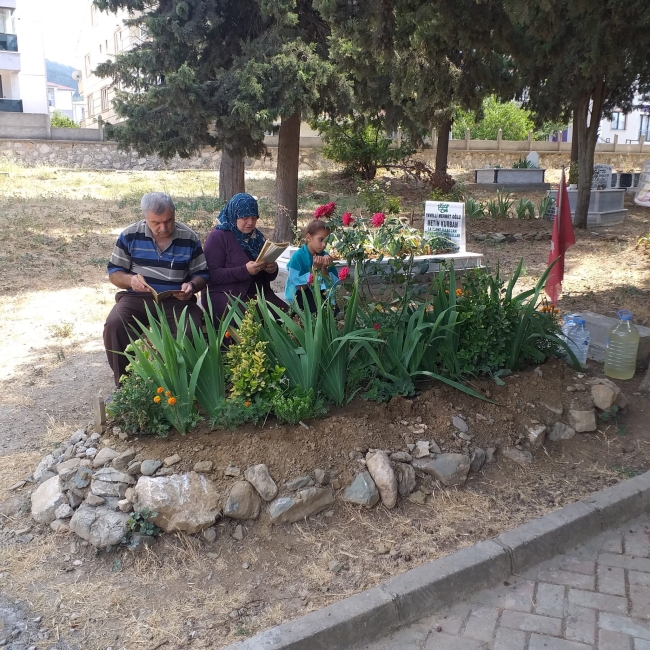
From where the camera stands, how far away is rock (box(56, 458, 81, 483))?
3.24 meters

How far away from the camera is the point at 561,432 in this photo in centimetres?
386

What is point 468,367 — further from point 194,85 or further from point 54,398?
point 194,85

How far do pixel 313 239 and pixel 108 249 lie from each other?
282 inches

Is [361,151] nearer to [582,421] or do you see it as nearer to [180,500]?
[582,421]

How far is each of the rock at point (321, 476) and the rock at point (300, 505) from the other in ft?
0.15

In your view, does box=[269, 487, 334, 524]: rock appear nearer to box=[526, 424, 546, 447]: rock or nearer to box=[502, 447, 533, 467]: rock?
box=[502, 447, 533, 467]: rock

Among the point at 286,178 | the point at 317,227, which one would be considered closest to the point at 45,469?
the point at 317,227

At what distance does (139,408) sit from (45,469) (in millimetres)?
630

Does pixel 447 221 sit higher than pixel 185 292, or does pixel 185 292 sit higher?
pixel 447 221

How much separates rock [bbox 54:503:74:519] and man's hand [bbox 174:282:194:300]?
1.64 metres

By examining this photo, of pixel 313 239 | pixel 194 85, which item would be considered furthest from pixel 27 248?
pixel 313 239

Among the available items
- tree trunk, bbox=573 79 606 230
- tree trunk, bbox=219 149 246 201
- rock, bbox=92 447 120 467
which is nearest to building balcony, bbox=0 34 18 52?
tree trunk, bbox=219 149 246 201

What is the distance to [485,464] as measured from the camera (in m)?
3.60


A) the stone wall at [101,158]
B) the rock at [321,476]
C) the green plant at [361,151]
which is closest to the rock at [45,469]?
the rock at [321,476]
